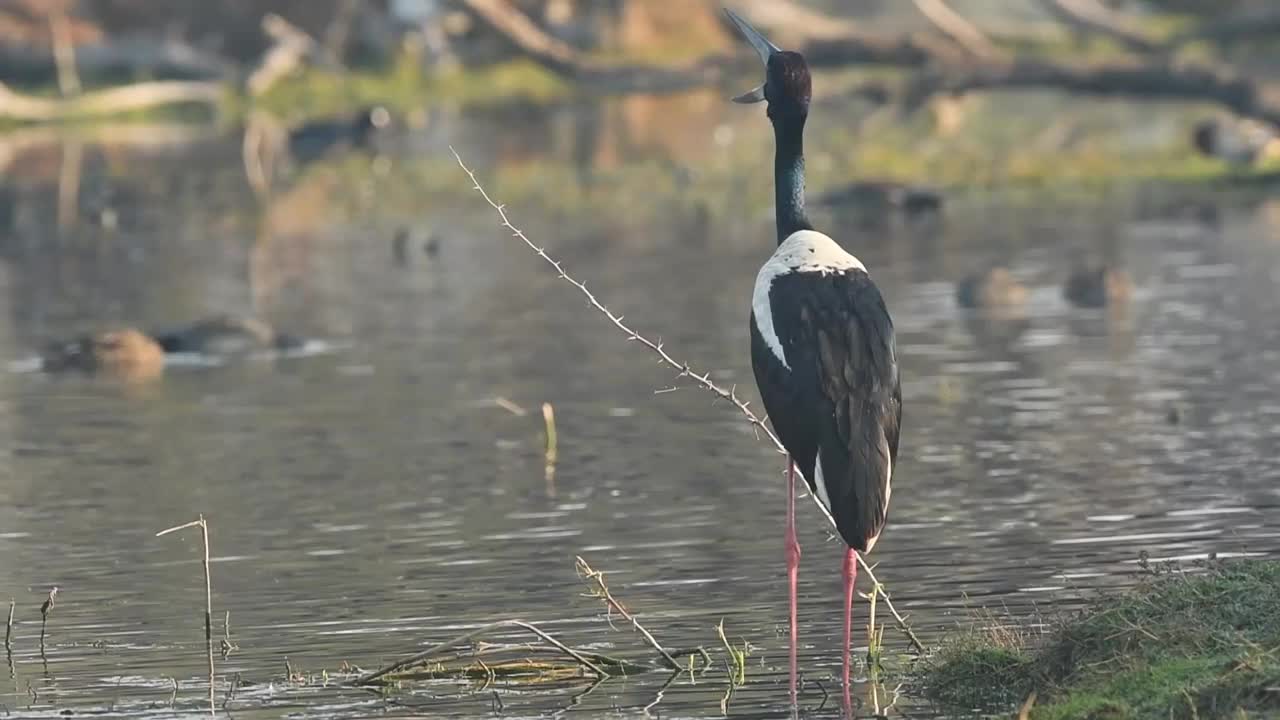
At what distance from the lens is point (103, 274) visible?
3061 cm

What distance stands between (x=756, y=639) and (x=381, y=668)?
160 centimetres

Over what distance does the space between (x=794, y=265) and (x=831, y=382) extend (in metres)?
0.67

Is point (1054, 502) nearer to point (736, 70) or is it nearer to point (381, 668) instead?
point (381, 668)

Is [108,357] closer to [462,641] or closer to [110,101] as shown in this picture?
[462,641]

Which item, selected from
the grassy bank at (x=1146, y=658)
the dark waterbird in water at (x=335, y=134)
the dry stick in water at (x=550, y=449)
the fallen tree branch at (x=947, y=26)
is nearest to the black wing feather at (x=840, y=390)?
the grassy bank at (x=1146, y=658)

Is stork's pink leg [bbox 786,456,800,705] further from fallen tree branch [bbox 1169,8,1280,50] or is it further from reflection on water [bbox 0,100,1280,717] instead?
fallen tree branch [bbox 1169,8,1280,50]

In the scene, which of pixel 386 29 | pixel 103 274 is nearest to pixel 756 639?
pixel 103 274

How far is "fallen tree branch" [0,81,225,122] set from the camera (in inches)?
2149

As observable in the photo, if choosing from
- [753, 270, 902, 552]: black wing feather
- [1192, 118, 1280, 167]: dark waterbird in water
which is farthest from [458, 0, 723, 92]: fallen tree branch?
[753, 270, 902, 552]: black wing feather

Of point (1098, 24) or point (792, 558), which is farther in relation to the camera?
point (1098, 24)

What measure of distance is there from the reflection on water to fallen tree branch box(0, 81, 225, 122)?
2062cm

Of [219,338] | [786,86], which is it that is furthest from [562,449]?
[786,86]

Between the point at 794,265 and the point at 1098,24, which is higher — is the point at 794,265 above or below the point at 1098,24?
above

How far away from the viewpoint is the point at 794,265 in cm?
1062
